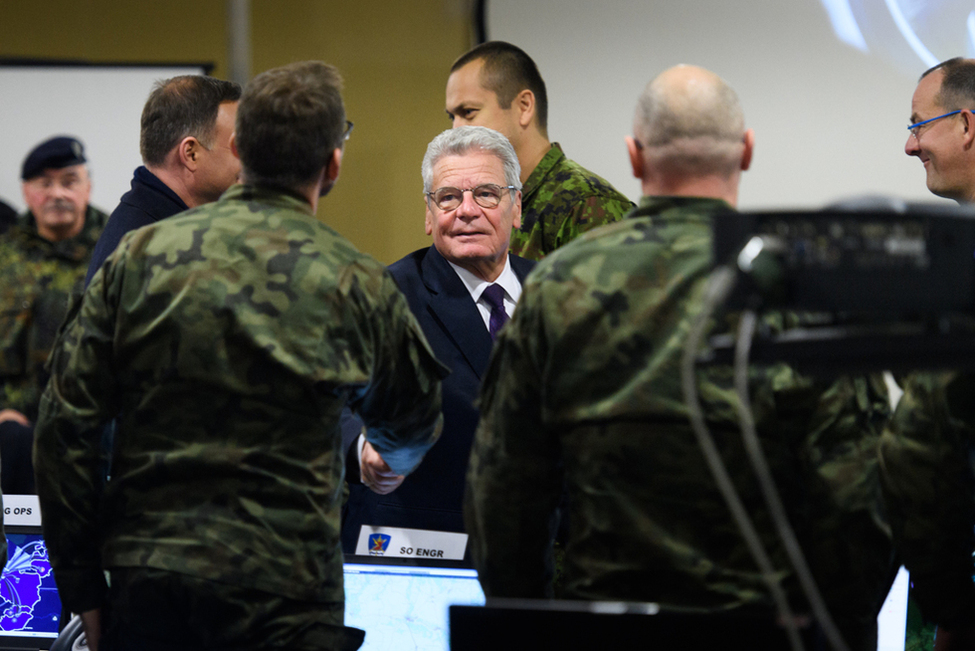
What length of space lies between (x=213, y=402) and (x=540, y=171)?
5.04 ft

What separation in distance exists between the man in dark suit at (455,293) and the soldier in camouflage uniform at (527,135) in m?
0.30

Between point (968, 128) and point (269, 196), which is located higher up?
point (968, 128)

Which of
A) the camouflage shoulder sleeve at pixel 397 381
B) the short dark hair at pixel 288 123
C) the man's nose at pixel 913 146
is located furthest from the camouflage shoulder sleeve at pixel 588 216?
the short dark hair at pixel 288 123

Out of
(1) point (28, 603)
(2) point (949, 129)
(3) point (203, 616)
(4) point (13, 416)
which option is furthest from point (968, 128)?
(4) point (13, 416)

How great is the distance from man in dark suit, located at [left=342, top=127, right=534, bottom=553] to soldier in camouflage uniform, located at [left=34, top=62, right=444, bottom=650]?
20.8 inches

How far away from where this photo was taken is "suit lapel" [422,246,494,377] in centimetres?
204

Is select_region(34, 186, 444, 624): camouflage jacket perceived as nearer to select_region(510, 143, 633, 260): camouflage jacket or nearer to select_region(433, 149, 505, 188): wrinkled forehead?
select_region(433, 149, 505, 188): wrinkled forehead

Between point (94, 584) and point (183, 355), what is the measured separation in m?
0.34

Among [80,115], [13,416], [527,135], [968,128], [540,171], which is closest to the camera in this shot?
[968,128]

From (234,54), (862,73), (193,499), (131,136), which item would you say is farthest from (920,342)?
(131,136)

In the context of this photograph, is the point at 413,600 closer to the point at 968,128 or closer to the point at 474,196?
the point at 474,196

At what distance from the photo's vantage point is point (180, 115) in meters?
2.06

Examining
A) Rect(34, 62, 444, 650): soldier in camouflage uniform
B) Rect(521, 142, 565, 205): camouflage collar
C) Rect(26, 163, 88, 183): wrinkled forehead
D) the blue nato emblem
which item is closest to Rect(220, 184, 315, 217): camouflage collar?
Rect(34, 62, 444, 650): soldier in camouflage uniform

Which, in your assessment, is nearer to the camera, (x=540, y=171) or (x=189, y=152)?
(x=189, y=152)
